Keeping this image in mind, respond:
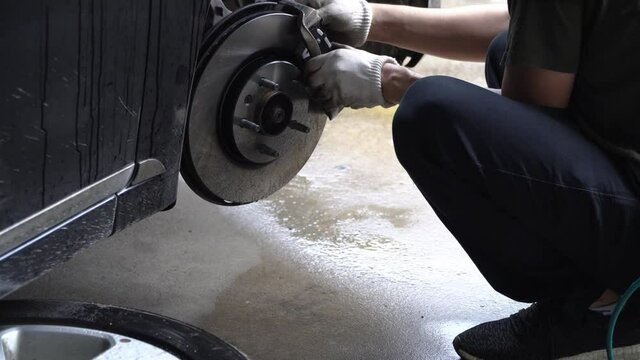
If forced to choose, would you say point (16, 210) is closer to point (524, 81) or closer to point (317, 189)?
point (524, 81)

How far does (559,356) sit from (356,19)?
2.40ft

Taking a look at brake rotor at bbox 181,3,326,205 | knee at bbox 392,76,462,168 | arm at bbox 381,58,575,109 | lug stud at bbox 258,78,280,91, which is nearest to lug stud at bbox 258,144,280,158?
brake rotor at bbox 181,3,326,205

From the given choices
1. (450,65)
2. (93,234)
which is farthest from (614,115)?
(450,65)

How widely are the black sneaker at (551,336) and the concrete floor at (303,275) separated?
7 cm

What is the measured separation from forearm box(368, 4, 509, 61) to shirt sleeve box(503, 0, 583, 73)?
62 cm

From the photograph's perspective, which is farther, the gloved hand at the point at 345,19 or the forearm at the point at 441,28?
the forearm at the point at 441,28

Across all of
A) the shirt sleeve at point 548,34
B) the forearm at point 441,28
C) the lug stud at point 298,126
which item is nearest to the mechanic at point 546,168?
the shirt sleeve at point 548,34

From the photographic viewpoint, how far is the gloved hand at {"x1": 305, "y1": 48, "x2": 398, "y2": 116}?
1.47m

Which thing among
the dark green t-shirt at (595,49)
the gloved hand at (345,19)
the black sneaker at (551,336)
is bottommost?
the black sneaker at (551,336)

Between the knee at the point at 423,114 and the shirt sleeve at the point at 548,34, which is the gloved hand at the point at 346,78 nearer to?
the knee at the point at 423,114

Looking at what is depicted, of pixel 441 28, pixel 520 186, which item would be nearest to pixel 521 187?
pixel 520 186

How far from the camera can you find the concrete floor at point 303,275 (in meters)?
1.53

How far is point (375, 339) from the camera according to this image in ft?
4.96

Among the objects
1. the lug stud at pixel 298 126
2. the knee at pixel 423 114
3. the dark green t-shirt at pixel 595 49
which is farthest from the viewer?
the lug stud at pixel 298 126
